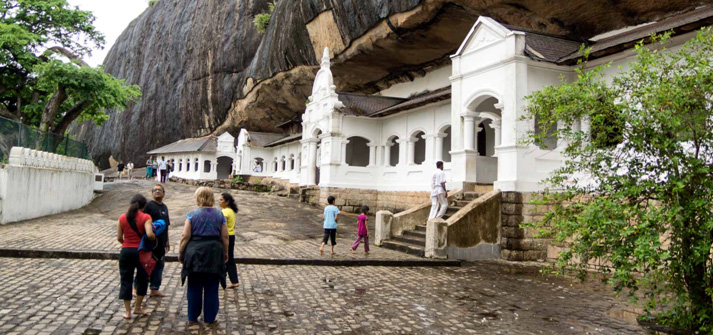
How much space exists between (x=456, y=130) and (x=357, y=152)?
10.5m

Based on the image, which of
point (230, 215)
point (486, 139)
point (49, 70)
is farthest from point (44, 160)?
point (486, 139)

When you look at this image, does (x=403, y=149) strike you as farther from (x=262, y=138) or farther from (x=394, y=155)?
(x=262, y=138)

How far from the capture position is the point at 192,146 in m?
43.0

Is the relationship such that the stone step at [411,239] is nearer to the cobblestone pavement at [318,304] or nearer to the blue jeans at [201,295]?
the cobblestone pavement at [318,304]

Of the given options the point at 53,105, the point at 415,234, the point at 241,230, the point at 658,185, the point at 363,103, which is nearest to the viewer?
the point at 658,185

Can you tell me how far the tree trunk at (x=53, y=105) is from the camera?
750 inches

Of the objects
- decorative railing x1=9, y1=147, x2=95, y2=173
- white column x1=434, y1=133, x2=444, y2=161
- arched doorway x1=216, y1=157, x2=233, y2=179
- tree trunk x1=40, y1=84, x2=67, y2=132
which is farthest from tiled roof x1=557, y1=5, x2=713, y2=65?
arched doorway x1=216, y1=157, x2=233, y2=179

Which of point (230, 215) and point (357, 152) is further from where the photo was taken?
point (357, 152)

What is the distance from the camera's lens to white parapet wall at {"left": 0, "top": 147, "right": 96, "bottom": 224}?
523 inches

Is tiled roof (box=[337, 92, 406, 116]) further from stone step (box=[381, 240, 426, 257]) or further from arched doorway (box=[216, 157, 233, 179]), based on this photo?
arched doorway (box=[216, 157, 233, 179])

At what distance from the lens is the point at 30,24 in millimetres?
20562

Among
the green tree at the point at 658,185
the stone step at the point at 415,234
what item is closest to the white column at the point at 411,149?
the stone step at the point at 415,234

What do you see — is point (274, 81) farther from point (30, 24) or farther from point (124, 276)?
point (124, 276)

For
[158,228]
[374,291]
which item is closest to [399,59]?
[374,291]
